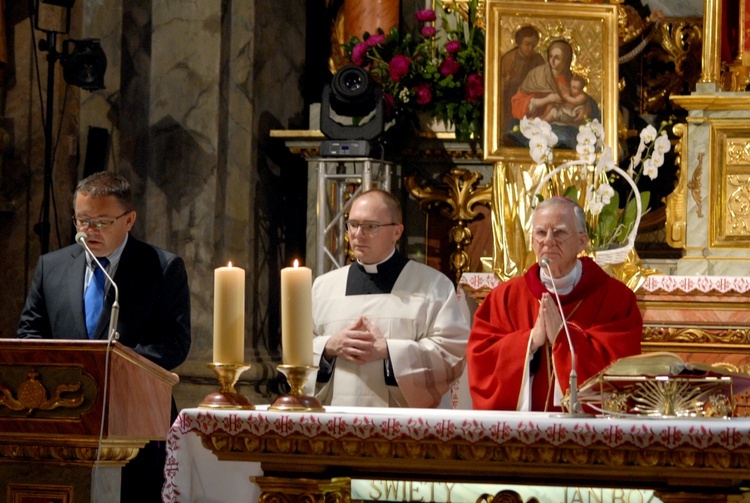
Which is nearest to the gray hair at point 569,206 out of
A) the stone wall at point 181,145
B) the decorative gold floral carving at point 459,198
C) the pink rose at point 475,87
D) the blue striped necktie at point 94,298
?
the blue striped necktie at point 94,298

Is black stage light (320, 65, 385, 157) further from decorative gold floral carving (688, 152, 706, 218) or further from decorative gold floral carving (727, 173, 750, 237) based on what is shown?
decorative gold floral carving (727, 173, 750, 237)

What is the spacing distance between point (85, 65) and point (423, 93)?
1937 millimetres

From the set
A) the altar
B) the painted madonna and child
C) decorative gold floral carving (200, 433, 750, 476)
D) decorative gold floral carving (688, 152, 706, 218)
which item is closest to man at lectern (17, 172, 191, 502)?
the altar

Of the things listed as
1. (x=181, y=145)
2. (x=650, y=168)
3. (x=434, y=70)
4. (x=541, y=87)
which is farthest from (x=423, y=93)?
(x=650, y=168)

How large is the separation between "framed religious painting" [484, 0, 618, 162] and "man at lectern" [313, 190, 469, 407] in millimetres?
2323

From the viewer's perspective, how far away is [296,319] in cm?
346

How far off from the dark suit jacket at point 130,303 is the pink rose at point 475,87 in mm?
3616

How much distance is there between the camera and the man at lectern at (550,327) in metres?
4.70

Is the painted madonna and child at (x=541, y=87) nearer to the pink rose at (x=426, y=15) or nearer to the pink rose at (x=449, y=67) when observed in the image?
the pink rose at (x=449, y=67)

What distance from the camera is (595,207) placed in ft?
21.3

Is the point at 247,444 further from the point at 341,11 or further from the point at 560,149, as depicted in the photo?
the point at 341,11

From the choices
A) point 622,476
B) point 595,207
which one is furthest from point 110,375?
point 595,207

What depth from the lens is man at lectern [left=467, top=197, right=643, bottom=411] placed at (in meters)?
4.70

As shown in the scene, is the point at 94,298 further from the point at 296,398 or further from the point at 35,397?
the point at 296,398
